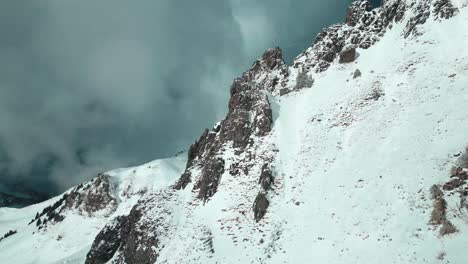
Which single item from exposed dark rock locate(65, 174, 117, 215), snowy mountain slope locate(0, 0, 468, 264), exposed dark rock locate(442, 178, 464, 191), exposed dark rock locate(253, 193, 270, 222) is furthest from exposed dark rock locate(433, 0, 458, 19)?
exposed dark rock locate(65, 174, 117, 215)

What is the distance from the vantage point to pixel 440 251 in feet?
78.1

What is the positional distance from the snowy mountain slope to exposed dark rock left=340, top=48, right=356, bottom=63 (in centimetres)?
17

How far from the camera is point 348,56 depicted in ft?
203

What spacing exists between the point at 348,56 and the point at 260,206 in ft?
109

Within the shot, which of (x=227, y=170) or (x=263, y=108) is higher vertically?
(x=263, y=108)

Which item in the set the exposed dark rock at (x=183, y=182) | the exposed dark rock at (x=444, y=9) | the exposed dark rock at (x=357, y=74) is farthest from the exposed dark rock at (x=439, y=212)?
the exposed dark rock at (x=444, y=9)

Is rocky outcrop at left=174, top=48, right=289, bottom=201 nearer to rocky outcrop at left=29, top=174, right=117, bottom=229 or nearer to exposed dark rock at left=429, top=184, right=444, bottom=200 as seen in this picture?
exposed dark rock at left=429, top=184, right=444, bottom=200

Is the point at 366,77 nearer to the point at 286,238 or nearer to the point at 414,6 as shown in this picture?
the point at 414,6

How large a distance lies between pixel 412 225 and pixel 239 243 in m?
16.0

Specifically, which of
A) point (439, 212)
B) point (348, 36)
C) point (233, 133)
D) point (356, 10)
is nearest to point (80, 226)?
point (233, 133)

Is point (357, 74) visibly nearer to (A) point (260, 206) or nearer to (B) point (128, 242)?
(A) point (260, 206)

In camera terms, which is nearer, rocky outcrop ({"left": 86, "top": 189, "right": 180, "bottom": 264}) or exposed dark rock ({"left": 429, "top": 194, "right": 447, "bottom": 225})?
exposed dark rock ({"left": 429, "top": 194, "right": 447, "bottom": 225})

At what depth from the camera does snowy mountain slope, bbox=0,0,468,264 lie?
29672mm

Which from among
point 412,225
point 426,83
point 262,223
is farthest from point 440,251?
point 426,83
